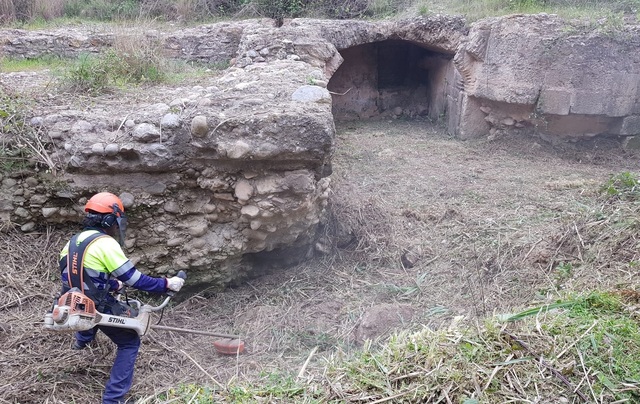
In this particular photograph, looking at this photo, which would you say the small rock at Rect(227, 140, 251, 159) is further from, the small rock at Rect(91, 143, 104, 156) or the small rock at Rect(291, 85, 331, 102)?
the small rock at Rect(91, 143, 104, 156)

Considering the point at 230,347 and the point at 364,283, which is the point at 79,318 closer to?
the point at 230,347

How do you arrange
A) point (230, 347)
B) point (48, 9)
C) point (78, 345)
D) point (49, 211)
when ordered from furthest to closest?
point (48, 9)
point (49, 211)
point (230, 347)
point (78, 345)

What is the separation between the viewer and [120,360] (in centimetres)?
318

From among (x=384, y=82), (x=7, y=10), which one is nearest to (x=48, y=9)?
(x=7, y=10)

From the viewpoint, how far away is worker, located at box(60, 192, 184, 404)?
307cm

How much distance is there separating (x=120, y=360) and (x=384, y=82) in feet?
24.6

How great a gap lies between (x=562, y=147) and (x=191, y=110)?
527 cm

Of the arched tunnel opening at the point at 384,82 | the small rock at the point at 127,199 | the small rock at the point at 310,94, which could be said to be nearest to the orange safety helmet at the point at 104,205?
the small rock at the point at 127,199

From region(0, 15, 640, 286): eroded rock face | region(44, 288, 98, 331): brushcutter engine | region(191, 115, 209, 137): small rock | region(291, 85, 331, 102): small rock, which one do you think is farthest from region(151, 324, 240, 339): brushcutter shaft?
region(291, 85, 331, 102): small rock

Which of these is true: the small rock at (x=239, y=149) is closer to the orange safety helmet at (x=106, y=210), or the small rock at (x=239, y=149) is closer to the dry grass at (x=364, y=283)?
the orange safety helmet at (x=106, y=210)

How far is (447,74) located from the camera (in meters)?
8.11

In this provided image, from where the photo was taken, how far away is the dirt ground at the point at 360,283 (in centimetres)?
333

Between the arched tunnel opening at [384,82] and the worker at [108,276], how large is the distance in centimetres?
628

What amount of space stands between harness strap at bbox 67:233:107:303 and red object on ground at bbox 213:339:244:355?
0.97m
